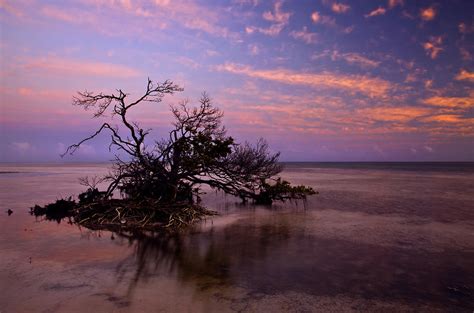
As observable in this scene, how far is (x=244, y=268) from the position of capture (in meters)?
8.67

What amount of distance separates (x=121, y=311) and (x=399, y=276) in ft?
20.2

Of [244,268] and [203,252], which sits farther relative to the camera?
[203,252]

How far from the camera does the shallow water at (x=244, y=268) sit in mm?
6578

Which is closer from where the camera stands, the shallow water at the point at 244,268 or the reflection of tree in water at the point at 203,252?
the shallow water at the point at 244,268

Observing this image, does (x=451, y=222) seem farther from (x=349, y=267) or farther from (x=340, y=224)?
(x=349, y=267)

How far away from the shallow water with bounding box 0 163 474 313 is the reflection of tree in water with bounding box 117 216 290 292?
3cm

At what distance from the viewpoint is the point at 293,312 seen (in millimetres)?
6207

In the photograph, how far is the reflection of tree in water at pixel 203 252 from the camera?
26.7 feet

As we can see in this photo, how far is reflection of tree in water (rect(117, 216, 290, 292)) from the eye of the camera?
8.12 metres

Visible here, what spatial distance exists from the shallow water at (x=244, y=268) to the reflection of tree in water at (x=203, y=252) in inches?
1.3

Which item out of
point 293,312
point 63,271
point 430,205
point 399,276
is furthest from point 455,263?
point 430,205

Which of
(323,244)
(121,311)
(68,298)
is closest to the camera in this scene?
(121,311)

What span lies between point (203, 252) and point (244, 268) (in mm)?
1901

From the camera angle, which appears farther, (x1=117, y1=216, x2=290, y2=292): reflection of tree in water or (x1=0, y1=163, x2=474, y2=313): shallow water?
(x1=117, y1=216, x2=290, y2=292): reflection of tree in water
